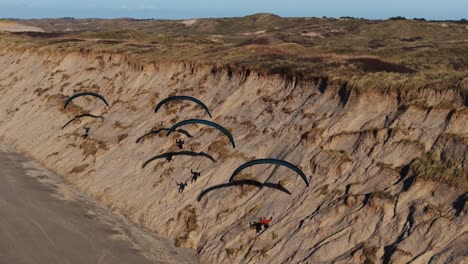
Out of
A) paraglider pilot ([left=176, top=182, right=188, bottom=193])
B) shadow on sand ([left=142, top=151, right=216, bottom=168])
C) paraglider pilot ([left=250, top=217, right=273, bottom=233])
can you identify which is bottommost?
paraglider pilot ([left=176, top=182, right=188, bottom=193])

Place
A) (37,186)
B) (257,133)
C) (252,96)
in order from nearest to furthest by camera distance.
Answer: (257,133) → (37,186) → (252,96)

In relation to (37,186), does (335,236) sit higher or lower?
higher

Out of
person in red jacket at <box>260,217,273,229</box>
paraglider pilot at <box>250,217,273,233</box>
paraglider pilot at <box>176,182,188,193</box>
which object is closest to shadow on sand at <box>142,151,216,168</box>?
paraglider pilot at <box>176,182,188,193</box>

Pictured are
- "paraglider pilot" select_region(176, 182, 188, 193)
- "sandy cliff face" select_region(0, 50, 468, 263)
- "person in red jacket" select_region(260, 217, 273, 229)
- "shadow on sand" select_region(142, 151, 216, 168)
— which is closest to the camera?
"sandy cliff face" select_region(0, 50, 468, 263)

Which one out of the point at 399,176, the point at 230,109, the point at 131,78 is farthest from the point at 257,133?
the point at 131,78

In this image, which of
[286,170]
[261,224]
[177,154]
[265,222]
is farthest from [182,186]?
[265,222]

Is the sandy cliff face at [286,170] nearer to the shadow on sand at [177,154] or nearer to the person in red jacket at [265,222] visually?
the shadow on sand at [177,154]

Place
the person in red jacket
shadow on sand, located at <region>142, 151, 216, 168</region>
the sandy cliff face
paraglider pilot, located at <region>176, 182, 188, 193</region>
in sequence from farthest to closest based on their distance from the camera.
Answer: shadow on sand, located at <region>142, 151, 216, 168</region>
paraglider pilot, located at <region>176, 182, 188, 193</region>
the person in red jacket
the sandy cliff face

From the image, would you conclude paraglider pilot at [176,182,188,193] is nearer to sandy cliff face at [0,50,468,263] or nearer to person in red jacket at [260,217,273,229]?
sandy cliff face at [0,50,468,263]

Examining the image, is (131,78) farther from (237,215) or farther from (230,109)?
(237,215)

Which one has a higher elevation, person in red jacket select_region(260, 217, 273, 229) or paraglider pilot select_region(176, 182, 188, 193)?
person in red jacket select_region(260, 217, 273, 229)
